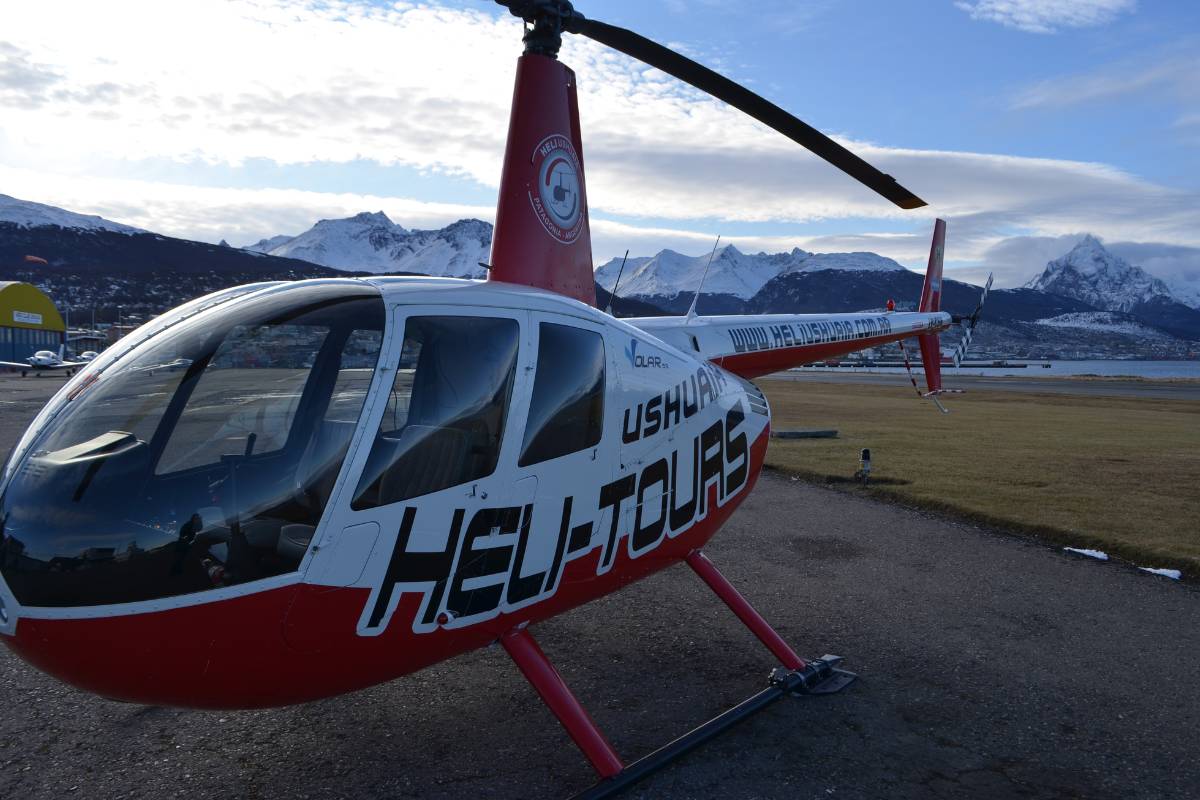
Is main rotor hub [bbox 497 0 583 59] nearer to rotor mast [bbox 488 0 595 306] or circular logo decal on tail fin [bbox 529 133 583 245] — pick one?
rotor mast [bbox 488 0 595 306]

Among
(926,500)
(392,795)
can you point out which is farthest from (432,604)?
(926,500)

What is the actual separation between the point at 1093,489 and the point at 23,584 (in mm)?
14824

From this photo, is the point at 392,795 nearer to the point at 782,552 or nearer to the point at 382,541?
the point at 382,541

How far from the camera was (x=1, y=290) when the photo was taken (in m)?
66.0

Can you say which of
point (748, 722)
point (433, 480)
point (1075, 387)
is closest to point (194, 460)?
point (433, 480)

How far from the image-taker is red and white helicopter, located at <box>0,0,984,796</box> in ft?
10.2

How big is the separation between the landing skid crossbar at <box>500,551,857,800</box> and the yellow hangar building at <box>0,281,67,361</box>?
259 ft

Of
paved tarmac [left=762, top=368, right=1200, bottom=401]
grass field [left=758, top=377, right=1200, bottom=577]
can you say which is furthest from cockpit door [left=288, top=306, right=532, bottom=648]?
paved tarmac [left=762, top=368, right=1200, bottom=401]

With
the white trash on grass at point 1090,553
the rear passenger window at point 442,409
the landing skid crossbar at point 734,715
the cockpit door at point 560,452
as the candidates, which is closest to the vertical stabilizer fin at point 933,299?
the white trash on grass at point 1090,553

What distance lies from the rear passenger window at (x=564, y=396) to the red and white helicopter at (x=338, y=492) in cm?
2

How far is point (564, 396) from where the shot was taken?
4.38 meters

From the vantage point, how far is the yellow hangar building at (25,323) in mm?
66625

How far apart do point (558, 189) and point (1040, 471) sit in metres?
13.1

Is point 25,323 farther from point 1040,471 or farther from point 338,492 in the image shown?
point 338,492
